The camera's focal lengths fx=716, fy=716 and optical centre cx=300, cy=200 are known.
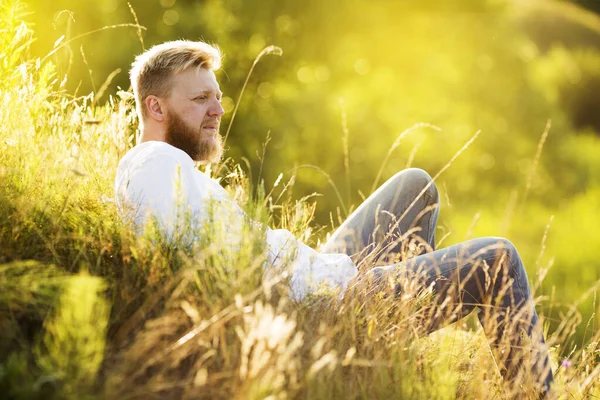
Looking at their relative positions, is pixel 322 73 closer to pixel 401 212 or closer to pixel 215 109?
pixel 401 212

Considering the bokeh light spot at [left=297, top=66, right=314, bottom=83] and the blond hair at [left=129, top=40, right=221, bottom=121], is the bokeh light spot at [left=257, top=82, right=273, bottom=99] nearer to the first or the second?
the bokeh light spot at [left=297, top=66, right=314, bottom=83]

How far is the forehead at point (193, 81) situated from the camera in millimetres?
3322

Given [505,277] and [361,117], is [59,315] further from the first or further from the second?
[361,117]

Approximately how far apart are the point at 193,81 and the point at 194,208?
0.90 meters

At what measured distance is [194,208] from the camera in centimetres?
267

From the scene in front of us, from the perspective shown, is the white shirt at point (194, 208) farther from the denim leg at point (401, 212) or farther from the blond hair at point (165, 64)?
the denim leg at point (401, 212)

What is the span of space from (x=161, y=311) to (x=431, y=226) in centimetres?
176

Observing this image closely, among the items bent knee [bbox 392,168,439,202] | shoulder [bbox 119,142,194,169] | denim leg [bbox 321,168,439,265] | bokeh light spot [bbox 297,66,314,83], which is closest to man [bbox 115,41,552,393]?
shoulder [bbox 119,142,194,169]

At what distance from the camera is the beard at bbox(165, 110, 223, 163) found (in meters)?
3.30

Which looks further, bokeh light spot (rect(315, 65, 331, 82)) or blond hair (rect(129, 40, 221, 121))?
bokeh light spot (rect(315, 65, 331, 82))

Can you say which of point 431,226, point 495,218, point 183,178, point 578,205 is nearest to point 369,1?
point 495,218

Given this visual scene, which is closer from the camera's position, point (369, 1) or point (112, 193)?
point (112, 193)

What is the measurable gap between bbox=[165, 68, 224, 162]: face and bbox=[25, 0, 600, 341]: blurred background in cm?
647

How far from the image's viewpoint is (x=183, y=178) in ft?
8.61
